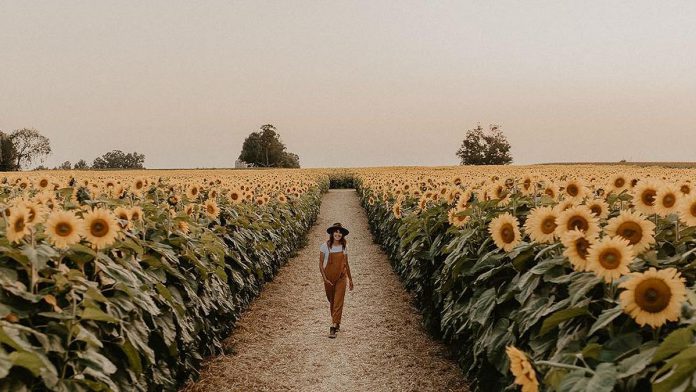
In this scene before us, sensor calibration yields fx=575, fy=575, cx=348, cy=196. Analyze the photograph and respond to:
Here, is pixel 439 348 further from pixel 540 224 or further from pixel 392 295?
pixel 540 224

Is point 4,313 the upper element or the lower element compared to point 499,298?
upper

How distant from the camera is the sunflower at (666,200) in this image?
353 centimetres

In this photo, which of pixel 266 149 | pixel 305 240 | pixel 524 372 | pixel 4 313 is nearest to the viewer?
pixel 524 372

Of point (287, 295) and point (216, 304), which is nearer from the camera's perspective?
point (216, 304)

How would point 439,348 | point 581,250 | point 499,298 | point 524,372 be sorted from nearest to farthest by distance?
point 524,372
point 581,250
point 499,298
point 439,348

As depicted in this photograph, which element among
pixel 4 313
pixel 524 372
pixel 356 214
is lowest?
pixel 356 214

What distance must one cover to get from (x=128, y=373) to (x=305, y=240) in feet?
43.5

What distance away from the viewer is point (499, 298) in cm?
399

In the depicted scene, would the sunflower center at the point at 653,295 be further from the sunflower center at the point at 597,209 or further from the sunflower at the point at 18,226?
the sunflower at the point at 18,226

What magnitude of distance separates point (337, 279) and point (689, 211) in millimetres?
5301

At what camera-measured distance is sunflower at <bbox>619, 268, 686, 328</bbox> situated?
224cm

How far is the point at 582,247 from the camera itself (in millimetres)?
2953

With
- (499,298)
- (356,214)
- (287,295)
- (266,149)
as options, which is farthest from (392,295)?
(266,149)

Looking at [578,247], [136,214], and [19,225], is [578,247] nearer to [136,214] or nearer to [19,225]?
[19,225]
